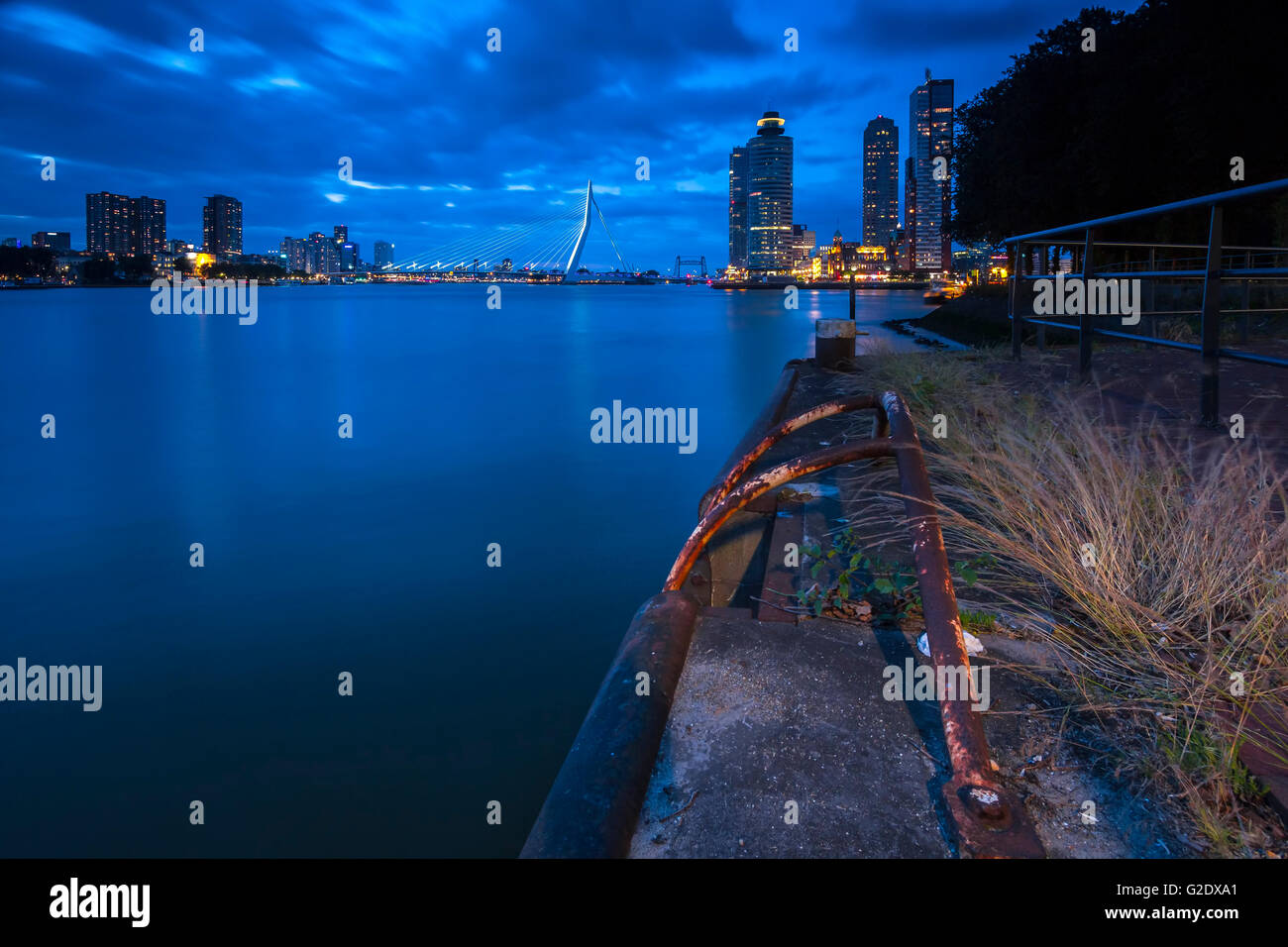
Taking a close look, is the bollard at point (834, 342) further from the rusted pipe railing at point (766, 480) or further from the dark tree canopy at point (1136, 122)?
the dark tree canopy at point (1136, 122)

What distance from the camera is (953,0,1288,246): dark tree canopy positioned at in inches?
802

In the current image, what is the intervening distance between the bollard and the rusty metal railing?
7.82m

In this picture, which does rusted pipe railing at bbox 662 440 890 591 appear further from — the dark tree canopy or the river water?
the dark tree canopy

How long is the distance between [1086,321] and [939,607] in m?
6.15

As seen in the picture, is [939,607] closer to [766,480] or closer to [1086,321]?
[766,480]

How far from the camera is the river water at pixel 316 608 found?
4410 millimetres

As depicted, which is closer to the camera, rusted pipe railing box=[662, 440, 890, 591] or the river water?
rusted pipe railing box=[662, 440, 890, 591]

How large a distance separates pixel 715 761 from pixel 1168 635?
1.71 metres

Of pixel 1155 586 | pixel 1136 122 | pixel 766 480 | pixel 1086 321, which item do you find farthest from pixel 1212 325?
pixel 1136 122

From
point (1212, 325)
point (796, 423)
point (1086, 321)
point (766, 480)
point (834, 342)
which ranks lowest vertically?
point (766, 480)

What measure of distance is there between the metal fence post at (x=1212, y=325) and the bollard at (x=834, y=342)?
21.4ft

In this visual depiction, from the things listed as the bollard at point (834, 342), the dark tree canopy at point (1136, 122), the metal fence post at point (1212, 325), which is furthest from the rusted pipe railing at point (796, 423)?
the dark tree canopy at point (1136, 122)

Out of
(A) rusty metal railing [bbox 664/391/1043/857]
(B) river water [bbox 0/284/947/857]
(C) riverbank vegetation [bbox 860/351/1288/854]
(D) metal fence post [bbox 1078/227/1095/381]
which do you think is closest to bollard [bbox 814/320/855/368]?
(B) river water [bbox 0/284/947/857]

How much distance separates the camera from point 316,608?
689 cm
